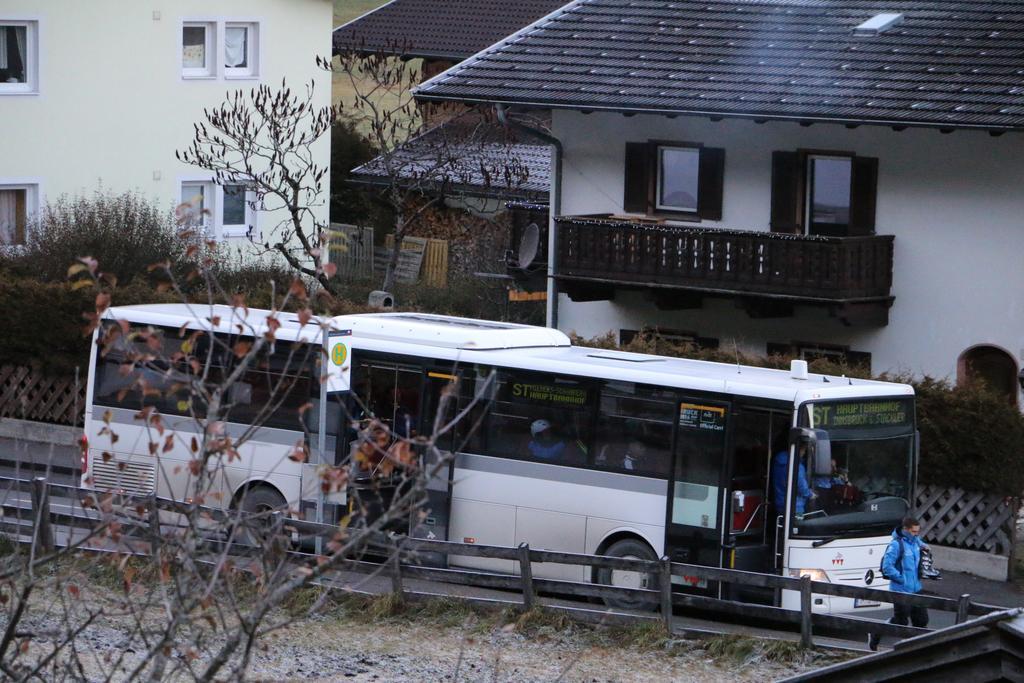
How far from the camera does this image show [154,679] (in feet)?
21.5

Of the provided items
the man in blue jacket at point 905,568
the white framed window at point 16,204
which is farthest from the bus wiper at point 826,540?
the white framed window at point 16,204

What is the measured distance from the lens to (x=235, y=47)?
38250 mm

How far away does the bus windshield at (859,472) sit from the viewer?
15.4m

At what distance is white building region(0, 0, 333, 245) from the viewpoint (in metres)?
34.2

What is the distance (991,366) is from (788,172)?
14.2 feet

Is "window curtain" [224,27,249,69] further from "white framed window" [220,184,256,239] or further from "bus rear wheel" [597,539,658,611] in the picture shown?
"bus rear wheel" [597,539,658,611]

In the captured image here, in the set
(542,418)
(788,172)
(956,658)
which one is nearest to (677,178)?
(788,172)

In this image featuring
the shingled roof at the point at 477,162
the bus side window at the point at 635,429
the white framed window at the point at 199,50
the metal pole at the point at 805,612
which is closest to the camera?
the metal pole at the point at 805,612

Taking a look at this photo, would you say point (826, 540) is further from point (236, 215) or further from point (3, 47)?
point (236, 215)

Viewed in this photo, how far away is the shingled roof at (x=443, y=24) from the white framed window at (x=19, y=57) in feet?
61.4

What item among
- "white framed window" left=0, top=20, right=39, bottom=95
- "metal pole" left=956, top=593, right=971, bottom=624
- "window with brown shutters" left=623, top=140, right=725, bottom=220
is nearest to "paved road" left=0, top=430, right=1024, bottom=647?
"metal pole" left=956, top=593, right=971, bottom=624

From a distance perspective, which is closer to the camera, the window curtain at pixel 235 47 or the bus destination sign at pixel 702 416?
the bus destination sign at pixel 702 416

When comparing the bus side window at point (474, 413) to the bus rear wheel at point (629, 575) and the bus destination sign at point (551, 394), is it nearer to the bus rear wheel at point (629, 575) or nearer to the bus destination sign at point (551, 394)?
the bus destination sign at point (551, 394)

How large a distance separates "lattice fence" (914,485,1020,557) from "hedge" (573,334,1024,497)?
13cm
